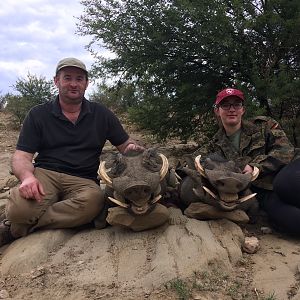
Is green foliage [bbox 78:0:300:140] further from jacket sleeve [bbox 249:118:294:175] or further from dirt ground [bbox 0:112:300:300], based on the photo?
dirt ground [bbox 0:112:300:300]

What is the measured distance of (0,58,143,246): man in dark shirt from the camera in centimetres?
431

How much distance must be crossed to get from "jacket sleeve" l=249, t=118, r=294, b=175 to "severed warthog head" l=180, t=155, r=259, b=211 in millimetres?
263

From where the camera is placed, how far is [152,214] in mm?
4062

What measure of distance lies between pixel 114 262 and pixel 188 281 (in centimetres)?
65

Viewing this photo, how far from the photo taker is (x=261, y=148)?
15.3 ft

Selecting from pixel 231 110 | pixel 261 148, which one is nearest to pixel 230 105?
pixel 231 110

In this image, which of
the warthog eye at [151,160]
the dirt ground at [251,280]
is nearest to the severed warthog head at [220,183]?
the warthog eye at [151,160]

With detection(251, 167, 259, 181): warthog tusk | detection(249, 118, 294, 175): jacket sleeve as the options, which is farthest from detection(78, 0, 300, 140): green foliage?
detection(251, 167, 259, 181): warthog tusk

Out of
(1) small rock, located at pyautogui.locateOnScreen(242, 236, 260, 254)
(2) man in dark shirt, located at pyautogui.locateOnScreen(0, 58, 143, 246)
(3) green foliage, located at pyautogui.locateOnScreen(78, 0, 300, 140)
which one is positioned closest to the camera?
(1) small rock, located at pyautogui.locateOnScreen(242, 236, 260, 254)

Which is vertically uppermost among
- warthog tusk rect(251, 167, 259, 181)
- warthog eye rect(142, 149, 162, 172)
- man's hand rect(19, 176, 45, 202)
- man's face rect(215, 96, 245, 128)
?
man's face rect(215, 96, 245, 128)

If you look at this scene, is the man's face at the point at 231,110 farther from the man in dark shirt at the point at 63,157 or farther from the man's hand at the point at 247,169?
the man in dark shirt at the point at 63,157

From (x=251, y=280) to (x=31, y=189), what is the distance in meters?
1.98

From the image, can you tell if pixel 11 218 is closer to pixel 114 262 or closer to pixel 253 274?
pixel 114 262

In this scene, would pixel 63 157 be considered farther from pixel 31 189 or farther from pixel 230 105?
pixel 230 105
